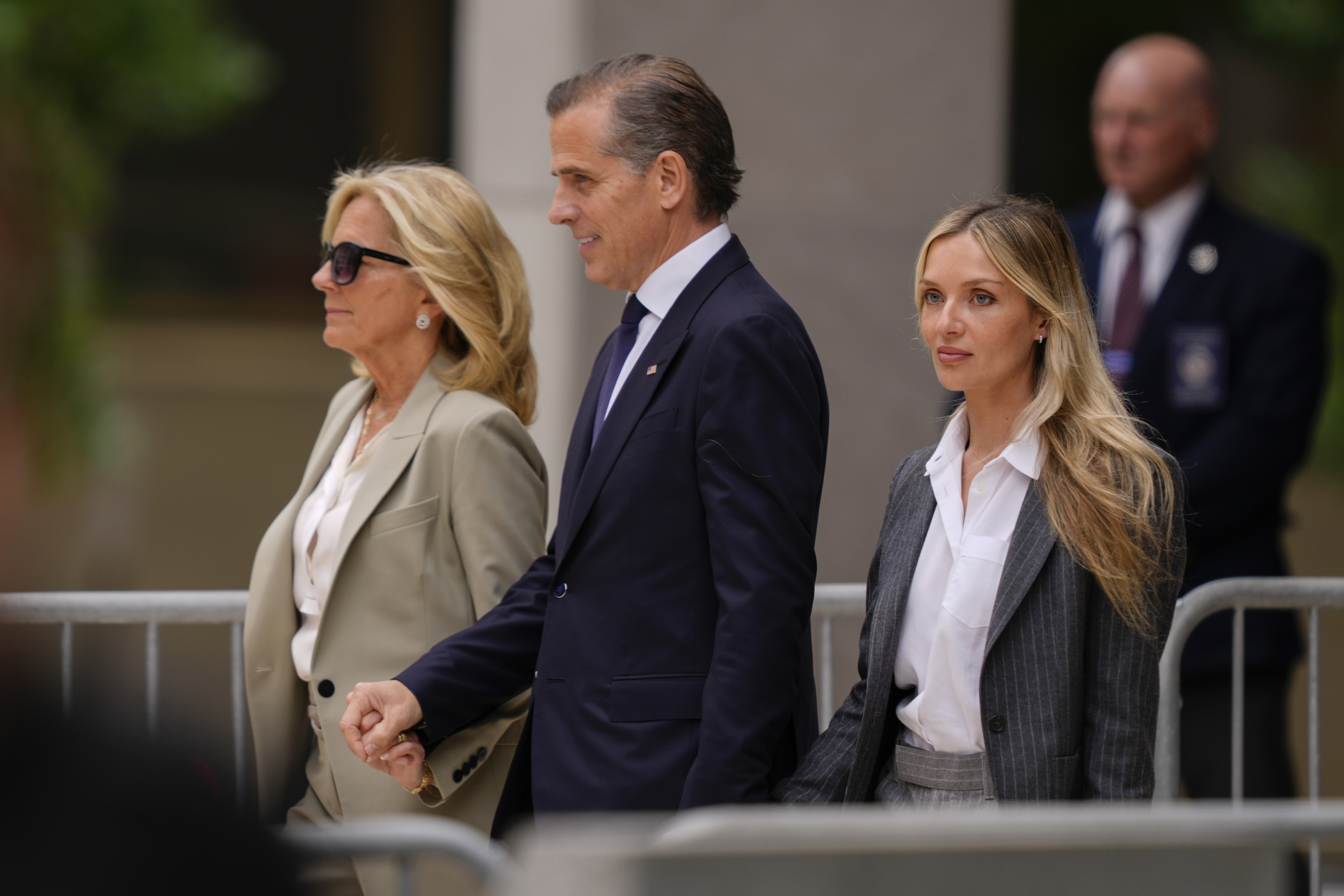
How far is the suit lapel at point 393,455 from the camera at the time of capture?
3.27m

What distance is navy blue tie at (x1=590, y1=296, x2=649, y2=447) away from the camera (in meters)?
3.05

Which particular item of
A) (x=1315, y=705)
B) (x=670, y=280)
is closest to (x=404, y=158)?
(x=670, y=280)

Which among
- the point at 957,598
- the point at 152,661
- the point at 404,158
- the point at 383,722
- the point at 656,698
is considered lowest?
the point at 152,661

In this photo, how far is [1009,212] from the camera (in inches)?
107

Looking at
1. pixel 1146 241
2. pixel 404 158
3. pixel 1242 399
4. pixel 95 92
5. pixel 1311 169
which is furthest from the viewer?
pixel 404 158

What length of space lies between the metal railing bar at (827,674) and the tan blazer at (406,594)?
30.4 inches

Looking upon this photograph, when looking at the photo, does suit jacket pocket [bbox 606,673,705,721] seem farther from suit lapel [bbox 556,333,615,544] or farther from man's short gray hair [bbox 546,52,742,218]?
man's short gray hair [bbox 546,52,742,218]

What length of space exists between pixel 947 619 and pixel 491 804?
1269mm

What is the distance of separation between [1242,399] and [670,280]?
2155 mm

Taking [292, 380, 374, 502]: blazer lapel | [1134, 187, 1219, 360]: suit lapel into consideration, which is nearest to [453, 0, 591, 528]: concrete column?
[292, 380, 374, 502]: blazer lapel

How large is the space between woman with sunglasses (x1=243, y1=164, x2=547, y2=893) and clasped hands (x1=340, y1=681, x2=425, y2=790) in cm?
2

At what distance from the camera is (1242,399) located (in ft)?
14.1

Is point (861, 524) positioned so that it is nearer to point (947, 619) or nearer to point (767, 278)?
point (767, 278)

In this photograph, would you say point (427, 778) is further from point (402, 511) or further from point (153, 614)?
Answer: point (153, 614)
